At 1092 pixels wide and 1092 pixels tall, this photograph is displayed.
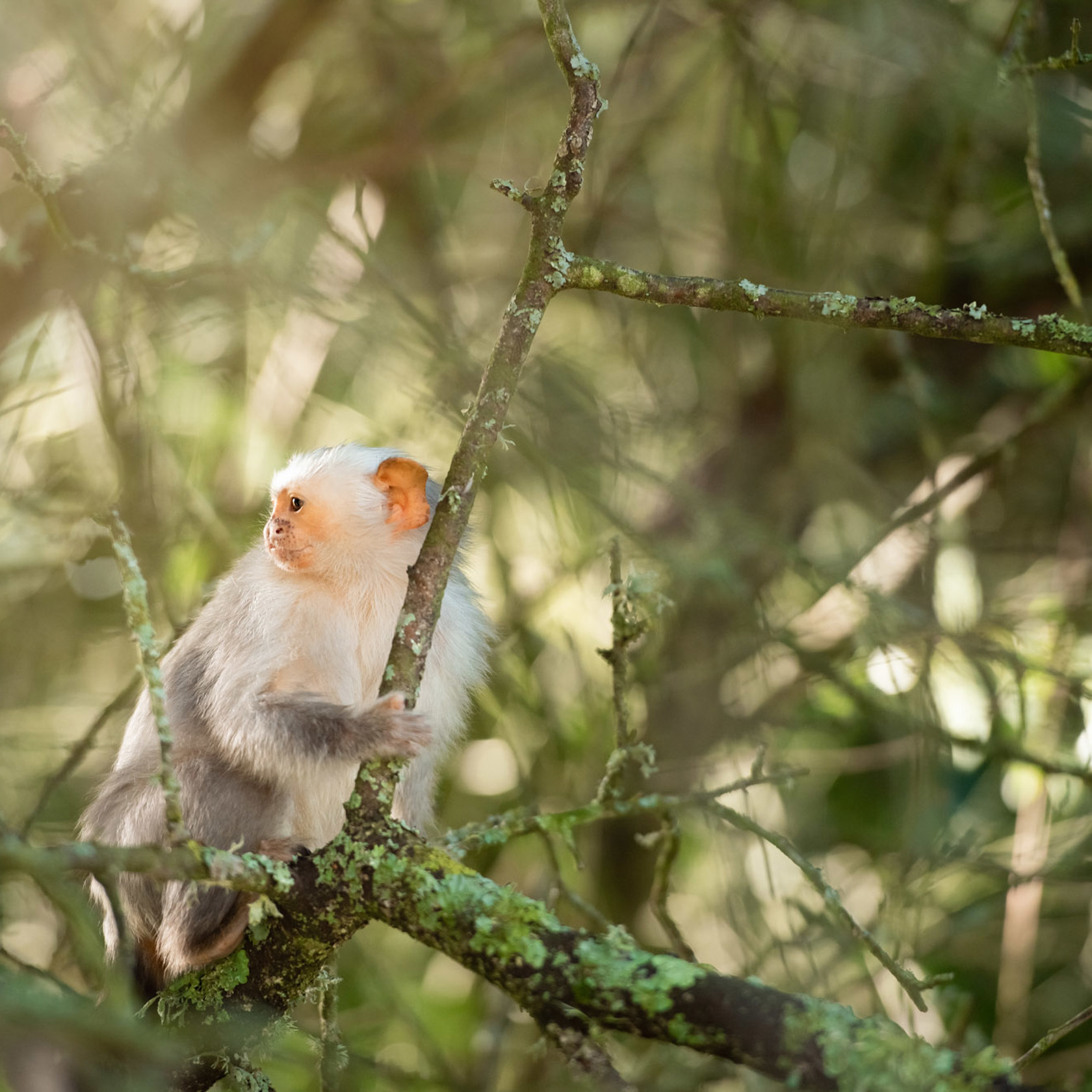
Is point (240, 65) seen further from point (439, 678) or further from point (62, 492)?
point (439, 678)

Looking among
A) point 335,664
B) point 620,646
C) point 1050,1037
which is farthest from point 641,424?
point 1050,1037

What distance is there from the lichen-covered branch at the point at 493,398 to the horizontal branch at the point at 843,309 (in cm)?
12

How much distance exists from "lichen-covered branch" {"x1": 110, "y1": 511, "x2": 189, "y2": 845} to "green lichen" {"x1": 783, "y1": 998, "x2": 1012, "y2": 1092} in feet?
3.12

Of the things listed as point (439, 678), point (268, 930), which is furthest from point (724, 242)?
point (268, 930)

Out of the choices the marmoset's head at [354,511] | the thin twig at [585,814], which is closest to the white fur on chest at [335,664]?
the marmoset's head at [354,511]

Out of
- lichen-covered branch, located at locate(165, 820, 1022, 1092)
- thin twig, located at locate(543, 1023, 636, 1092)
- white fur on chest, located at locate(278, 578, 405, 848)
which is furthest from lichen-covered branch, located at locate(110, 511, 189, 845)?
white fur on chest, located at locate(278, 578, 405, 848)

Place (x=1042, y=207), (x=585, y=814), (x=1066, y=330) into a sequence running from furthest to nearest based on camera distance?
(x=1042, y=207) < (x=585, y=814) < (x=1066, y=330)

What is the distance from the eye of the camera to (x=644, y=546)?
14.6ft

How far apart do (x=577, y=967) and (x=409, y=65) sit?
481 centimetres

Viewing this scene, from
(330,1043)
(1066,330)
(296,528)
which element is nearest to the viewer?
(1066,330)

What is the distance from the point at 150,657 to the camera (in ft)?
6.18

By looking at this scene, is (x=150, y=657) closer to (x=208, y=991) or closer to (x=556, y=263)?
(x=208, y=991)

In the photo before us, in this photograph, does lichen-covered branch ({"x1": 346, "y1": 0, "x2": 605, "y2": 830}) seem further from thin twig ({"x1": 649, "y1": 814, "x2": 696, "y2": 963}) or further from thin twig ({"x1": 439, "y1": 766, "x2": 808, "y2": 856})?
thin twig ({"x1": 649, "y1": 814, "x2": 696, "y2": 963})

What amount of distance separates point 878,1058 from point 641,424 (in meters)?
3.63
